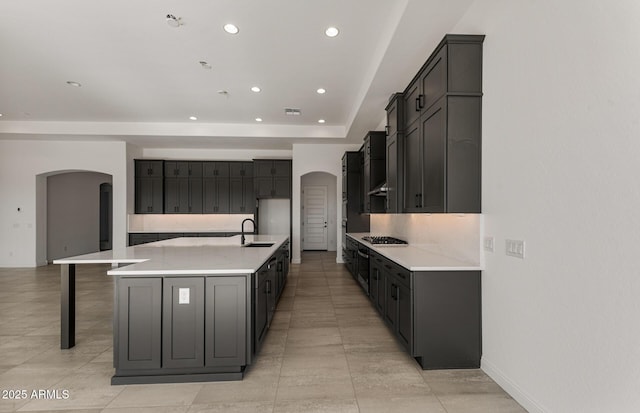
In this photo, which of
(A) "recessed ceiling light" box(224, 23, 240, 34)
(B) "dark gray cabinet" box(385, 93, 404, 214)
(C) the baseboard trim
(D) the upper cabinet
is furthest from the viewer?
(B) "dark gray cabinet" box(385, 93, 404, 214)

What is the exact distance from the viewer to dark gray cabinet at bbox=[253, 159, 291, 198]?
7988 mm

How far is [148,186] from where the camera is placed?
7.92m

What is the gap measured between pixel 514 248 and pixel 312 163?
19.3 ft

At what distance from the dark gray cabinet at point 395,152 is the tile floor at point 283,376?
5.01ft

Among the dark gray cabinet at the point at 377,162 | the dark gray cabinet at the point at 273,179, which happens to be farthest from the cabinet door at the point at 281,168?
the dark gray cabinet at the point at 377,162

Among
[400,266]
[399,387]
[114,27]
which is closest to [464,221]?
[400,266]

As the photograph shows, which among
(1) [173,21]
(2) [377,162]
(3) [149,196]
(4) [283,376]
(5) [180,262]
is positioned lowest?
(4) [283,376]

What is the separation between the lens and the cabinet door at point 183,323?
231 centimetres

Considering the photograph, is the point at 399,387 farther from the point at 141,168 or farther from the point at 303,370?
the point at 141,168

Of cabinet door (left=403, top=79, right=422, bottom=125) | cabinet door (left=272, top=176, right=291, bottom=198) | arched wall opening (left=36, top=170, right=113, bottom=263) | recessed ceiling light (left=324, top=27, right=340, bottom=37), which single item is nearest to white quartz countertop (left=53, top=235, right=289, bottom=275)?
cabinet door (left=403, top=79, right=422, bottom=125)

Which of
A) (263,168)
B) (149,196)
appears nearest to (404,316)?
(263,168)

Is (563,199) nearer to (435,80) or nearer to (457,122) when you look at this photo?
(457,122)

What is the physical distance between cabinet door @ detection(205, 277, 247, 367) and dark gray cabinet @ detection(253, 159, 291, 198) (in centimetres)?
576

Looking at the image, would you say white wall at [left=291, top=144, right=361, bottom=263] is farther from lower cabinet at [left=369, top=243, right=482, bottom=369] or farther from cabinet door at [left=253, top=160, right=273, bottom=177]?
lower cabinet at [left=369, top=243, right=482, bottom=369]
